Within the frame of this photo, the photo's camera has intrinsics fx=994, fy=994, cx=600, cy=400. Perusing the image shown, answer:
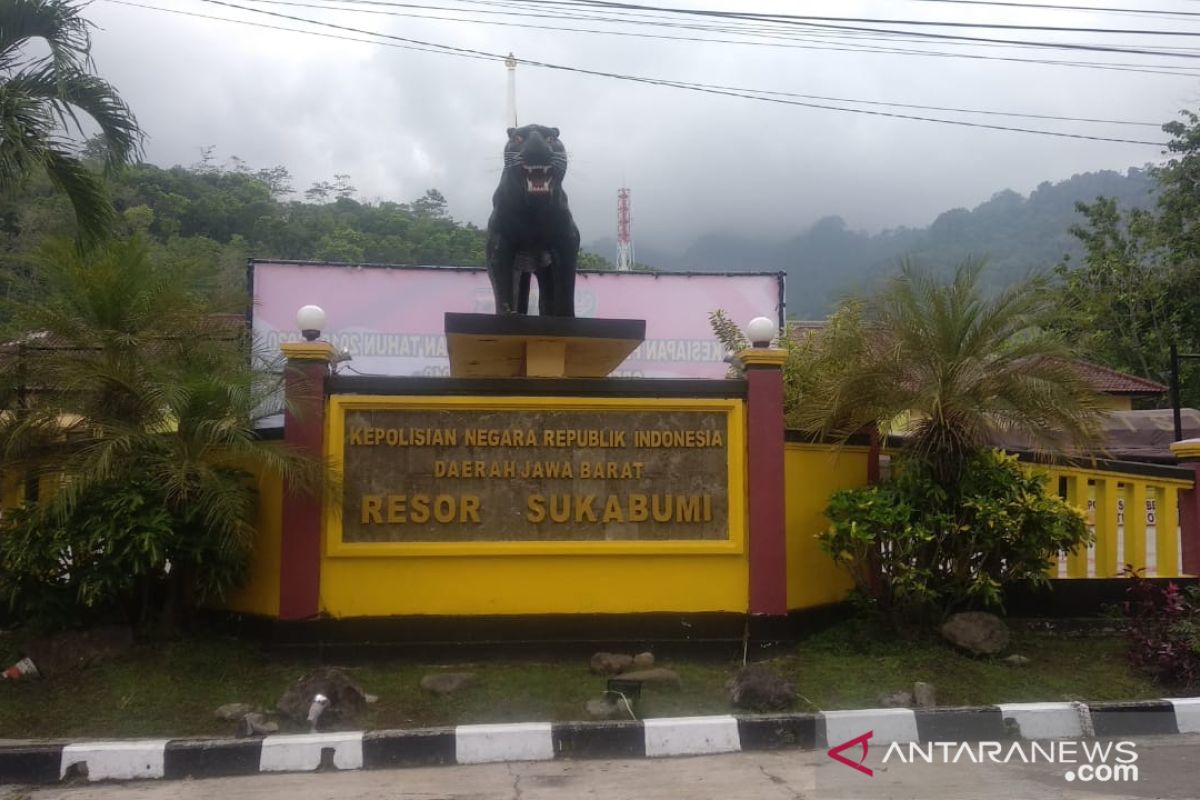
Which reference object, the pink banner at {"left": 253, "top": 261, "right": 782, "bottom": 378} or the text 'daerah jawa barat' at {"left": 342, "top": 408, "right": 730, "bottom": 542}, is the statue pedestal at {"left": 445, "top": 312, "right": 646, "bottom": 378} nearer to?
the text 'daerah jawa barat' at {"left": 342, "top": 408, "right": 730, "bottom": 542}

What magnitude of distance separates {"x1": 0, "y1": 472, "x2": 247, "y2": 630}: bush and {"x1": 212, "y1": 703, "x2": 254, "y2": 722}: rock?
3.01ft

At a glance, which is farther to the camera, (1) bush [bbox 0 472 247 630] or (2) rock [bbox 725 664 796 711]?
(1) bush [bbox 0 472 247 630]

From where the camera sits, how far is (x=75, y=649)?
6305mm

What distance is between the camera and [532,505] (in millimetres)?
6895

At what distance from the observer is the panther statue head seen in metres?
7.22

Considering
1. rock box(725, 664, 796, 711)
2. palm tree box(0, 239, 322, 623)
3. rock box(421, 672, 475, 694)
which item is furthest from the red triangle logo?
palm tree box(0, 239, 322, 623)

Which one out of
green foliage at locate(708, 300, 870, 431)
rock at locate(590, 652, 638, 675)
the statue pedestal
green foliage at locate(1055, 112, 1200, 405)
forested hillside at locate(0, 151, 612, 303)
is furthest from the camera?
forested hillside at locate(0, 151, 612, 303)

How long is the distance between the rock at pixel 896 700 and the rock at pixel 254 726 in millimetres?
3470

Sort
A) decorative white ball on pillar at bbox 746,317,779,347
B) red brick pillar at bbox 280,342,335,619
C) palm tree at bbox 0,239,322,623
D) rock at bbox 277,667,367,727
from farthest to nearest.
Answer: decorative white ball on pillar at bbox 746,317,779,347
red brick pillar at bbox 280,342,335,619
palm tree at bbox 0,239,322,623
rock at bbox 277,667,367,727

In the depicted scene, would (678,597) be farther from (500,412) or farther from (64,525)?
(64,525)

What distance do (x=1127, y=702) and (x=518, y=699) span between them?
358 centimetres

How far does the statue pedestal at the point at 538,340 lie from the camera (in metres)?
7.30

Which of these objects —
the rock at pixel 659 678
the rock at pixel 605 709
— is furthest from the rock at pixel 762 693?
the rock at pixel 605 709

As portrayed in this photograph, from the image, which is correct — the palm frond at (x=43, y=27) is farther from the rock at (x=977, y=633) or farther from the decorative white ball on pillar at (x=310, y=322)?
the rock at (x=977, y=633)
